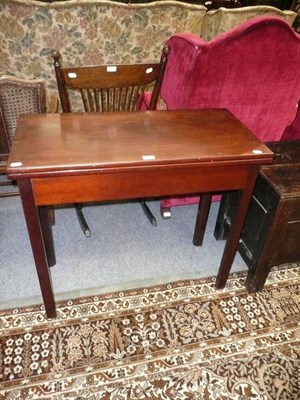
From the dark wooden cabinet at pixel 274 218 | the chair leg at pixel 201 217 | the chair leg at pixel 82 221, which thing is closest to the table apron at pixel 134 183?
the dark wooden cabinet at pixel 274 218

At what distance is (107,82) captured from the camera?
1269 millimetres

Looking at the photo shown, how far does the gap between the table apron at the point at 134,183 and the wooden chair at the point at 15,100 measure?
746 millimetres

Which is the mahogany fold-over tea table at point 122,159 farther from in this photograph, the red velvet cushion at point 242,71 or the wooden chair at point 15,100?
the wooden chair at point 15,100

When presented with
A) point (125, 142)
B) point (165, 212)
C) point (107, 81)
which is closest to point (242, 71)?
point (107, 81)

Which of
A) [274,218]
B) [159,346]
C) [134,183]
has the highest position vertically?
[134,183]

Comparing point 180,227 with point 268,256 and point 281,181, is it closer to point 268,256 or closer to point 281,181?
point 268,256

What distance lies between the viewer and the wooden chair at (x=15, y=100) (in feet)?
4.57

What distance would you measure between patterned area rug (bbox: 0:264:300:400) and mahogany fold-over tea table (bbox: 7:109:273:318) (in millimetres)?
206

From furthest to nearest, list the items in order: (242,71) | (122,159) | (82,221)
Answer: (82,221), (242,71), (122,159)

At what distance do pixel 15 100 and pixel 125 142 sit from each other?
30.5 inches

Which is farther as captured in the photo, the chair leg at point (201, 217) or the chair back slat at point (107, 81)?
the chair leg at point (201, 217)

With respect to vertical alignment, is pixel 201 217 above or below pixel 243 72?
below

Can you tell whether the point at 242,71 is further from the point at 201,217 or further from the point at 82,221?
the point at 82,221

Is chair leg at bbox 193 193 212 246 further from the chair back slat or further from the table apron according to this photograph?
the chair back slat
